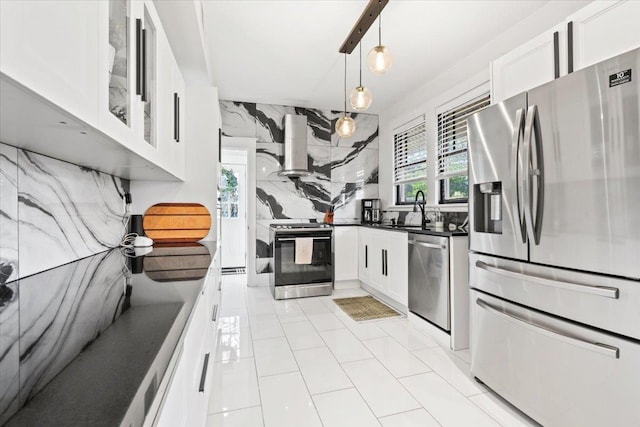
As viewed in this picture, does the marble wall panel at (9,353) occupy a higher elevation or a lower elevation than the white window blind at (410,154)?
lower

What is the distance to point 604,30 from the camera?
1483 mm

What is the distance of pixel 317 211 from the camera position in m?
4.80

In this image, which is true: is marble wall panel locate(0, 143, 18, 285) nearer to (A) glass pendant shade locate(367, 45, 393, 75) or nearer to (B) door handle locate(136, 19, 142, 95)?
(B) door handle locate(136, 19, 142, 95)

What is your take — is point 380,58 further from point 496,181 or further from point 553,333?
point 553,333

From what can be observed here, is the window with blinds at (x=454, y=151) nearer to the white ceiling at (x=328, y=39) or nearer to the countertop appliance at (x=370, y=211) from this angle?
the white ceiling at (x=328, y=39)

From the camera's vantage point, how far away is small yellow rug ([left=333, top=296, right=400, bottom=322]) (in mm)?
3262

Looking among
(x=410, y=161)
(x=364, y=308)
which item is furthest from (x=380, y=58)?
(x=364, y=308)

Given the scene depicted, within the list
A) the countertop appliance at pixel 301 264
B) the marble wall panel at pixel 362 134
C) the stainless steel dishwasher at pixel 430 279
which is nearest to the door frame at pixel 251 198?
the countertop appliance at pixel 301 264

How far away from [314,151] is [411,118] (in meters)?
1.50

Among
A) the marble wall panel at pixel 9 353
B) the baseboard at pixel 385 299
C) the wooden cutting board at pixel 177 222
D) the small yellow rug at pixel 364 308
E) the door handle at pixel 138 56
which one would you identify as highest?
the door handle at pixel 138 56

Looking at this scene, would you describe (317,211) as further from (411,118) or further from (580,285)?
(580,285)

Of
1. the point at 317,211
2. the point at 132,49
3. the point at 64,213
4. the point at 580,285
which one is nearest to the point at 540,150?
the point at 580,285

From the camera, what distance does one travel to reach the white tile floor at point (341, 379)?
167cm

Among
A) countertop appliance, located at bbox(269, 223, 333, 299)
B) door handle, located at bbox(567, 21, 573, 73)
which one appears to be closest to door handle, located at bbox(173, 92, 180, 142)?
countertop appliance, located at bbox(269, 223, 333, 299)
